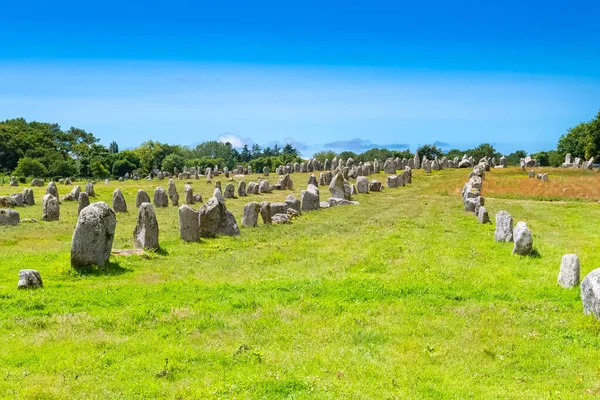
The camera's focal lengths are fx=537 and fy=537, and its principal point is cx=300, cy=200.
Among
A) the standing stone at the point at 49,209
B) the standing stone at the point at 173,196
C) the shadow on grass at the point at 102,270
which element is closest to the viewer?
the shadow on grass at the point at 102,270

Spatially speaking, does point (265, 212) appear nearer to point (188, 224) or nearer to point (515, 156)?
point (188, 224)

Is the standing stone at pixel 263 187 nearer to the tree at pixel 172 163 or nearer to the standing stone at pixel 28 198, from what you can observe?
the standing stone at pixel 28 198

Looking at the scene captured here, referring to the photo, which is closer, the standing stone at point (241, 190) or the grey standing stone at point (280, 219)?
the grey standing stone at point (280, 219)

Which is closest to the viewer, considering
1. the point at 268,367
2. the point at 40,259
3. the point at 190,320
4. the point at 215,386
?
the point at 215,386

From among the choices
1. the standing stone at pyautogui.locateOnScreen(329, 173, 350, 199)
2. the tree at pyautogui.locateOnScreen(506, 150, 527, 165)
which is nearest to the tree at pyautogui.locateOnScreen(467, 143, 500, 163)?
the tree at pyautogui.locateOnScreen(506, 150, 527, 165)

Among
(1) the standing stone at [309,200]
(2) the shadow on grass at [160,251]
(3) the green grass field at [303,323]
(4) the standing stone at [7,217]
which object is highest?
(1) the standing stone at [309,200]

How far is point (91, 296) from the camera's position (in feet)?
48.3

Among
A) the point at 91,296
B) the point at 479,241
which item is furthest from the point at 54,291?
the point at 479,241

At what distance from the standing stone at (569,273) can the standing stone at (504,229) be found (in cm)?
641

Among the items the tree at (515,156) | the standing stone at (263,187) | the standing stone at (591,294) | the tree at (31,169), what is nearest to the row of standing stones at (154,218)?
the standing stone at (263,187)

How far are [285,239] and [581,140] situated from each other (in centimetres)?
7335

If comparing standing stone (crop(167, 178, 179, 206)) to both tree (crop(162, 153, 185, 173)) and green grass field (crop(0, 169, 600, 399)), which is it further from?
tree (crop(162, 153, 185, 173))

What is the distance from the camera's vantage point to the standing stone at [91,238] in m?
17.5

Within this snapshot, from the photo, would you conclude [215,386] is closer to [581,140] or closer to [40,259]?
[40,259]
